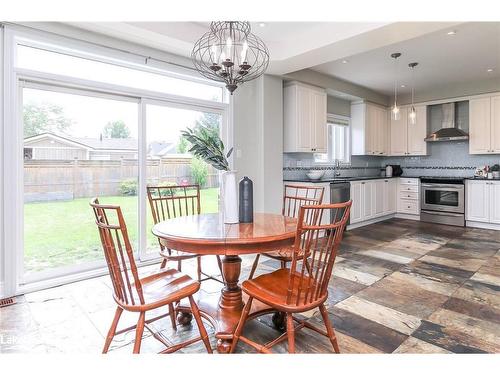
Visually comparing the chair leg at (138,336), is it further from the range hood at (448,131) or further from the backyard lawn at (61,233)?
the range hood at (448,131)

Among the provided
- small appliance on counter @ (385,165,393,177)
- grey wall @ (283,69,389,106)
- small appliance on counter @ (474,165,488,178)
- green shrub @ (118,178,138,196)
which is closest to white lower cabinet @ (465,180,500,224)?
small appliance on counter @ (474,165,488,178)

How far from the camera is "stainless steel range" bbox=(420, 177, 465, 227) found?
19.2ft

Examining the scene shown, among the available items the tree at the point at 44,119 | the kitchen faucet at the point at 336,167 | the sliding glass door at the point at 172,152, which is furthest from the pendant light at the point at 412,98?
the tree at the point at 44,119

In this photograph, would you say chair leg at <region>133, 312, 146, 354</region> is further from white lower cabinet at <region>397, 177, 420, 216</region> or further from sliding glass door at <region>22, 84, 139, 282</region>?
white lower cabinet at <region>397, 177, 420, 216</region>

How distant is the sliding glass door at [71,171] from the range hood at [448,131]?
580 cm

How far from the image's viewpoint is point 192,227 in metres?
2.07

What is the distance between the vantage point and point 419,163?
6.98 m

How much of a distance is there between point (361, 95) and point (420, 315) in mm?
4905

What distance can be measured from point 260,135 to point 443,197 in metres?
4.11
